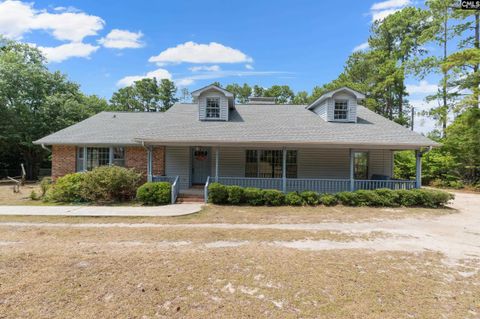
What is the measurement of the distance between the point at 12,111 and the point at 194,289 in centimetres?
2529

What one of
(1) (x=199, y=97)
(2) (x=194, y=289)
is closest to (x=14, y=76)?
(1) (x=199, y=97)

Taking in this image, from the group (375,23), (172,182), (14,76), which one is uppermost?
(375,23)

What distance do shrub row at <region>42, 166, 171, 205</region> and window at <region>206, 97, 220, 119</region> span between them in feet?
16.3

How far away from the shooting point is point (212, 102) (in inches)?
552

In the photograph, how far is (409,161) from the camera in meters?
21.3

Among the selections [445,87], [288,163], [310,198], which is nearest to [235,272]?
[310,198]

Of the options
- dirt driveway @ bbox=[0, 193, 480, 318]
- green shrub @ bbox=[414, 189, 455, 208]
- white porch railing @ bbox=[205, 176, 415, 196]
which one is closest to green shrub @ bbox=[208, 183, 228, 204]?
white porch railing @ bbox=[205, 176, 415, 196]

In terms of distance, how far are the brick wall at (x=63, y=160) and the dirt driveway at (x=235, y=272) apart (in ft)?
23.3

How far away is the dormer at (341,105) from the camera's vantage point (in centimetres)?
1362

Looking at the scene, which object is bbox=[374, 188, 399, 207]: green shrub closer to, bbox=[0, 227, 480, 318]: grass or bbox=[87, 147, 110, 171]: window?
bbox=[0, 227, 480, 318]: grass

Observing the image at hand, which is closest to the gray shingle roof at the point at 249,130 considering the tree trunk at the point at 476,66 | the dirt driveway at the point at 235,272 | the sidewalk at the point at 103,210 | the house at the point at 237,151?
the house at the point at 237,151

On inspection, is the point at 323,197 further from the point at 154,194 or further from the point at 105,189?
the point at 105,189

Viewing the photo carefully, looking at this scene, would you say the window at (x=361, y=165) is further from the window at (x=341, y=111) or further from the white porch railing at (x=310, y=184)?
the window at (x=341, y=111)

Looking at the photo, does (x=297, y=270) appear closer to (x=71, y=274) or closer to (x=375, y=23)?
(x=71, y=274)
